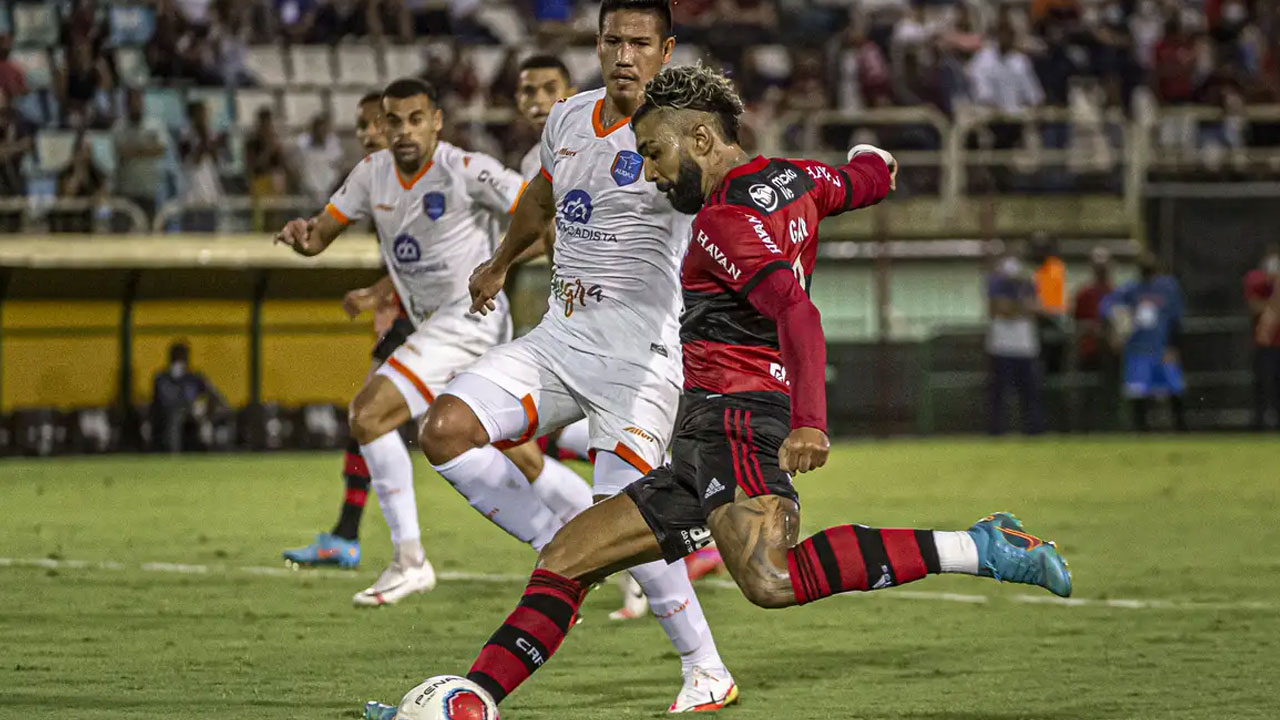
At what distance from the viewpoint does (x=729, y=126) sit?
5793mm

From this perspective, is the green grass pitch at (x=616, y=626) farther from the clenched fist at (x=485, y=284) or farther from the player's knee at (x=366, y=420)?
the clenched fist at (x=485, y=284)

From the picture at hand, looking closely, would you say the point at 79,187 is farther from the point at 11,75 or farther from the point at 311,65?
the point at 311,65

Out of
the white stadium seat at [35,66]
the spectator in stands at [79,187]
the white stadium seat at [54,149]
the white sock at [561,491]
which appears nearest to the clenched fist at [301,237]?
the white sock at [561,491]

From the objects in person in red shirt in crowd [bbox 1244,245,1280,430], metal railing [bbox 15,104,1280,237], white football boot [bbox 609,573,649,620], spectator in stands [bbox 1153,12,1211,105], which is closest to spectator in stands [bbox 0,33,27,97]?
metal railing [bbox 15,104,1280,237]

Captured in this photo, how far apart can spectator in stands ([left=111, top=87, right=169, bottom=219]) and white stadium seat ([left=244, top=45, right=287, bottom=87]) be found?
273cm

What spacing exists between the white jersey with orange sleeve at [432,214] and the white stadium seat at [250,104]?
12996mm

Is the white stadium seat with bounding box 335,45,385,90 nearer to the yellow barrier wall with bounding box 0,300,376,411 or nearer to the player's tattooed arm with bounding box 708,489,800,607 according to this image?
the yellow barrier wall with bounding box 0,300,376,411

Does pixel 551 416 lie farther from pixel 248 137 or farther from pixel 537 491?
pixel 248 137

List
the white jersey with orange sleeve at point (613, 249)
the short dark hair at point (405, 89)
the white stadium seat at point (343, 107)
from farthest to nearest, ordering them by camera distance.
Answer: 1. the white stadium seat at point (343, 107)
2. the short dark hair at point (405, 89)
3. the white jersey with orange sleeve at point (613, 249)

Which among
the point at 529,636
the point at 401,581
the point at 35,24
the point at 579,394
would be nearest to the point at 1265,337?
the point at 35,24

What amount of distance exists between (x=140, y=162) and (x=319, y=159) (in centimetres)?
191

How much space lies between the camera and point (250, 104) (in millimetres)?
22453

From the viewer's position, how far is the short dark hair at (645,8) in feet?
23.5

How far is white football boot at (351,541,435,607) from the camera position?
9.20 metres
